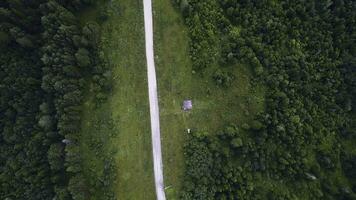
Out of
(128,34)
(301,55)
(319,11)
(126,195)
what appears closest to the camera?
(126,195)

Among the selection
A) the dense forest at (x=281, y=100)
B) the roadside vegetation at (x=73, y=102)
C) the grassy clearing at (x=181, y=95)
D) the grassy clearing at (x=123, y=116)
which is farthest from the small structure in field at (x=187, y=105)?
the roadside vegetation at (x=73, y=102)

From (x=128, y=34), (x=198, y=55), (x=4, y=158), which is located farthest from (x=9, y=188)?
(x=198, y=55)

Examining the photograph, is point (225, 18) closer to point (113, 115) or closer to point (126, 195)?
point (113, 115)

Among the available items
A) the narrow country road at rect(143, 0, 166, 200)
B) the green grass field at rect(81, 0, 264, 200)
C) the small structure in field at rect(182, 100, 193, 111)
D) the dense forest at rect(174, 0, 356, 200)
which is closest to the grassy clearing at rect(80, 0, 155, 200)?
the green grass field at rect(81, 0, 264, 200)

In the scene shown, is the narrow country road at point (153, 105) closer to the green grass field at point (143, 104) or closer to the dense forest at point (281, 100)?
the green grass field at point (143, 104)

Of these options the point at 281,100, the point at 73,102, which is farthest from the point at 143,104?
the point at 281,100

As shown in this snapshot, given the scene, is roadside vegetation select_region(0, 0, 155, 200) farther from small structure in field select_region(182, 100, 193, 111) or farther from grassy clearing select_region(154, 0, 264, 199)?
small structure in field select_region(182, 100, 193, 111)
